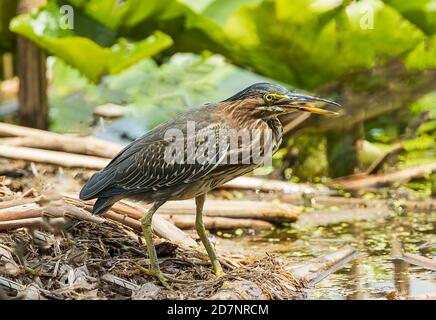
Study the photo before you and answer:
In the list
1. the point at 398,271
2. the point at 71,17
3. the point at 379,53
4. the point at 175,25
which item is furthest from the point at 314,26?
the point at 398,271

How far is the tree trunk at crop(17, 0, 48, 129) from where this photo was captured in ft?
35.4

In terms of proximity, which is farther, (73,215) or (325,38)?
(325,38)

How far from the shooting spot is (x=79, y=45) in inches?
390

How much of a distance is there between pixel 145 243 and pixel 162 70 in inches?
189

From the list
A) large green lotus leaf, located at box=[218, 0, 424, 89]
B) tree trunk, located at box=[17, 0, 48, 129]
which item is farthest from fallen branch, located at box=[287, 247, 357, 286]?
tree trunk, located at box=[17, 0, 48, 129]

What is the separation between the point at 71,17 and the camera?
10352 millimetres

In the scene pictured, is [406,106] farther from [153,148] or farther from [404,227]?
[153,148]

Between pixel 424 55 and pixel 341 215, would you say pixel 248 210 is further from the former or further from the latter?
pixel 424 55

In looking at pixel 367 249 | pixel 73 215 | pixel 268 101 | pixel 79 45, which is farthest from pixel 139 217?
pixel 79 45

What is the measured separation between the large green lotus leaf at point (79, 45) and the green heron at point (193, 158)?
413 centimetres

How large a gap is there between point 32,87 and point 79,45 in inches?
48.0

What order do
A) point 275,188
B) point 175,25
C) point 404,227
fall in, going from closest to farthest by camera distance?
point 404,227 → point 275,188 → point 175,25

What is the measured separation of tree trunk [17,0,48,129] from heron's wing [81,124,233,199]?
5.23m

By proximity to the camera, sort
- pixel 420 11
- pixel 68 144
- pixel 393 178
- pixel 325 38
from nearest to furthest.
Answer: pixel 68 144
pixel 393 178
pixel 325 38
pixel 420 11
